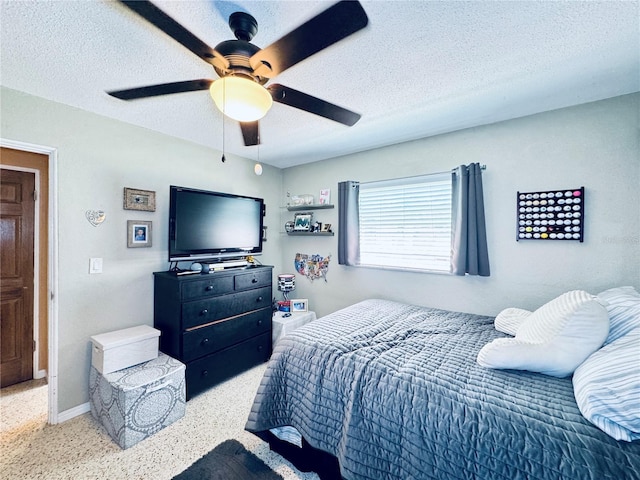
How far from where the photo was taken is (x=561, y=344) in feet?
4.16

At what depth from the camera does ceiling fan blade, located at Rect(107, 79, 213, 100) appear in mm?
1349

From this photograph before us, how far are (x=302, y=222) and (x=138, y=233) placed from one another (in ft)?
6.08

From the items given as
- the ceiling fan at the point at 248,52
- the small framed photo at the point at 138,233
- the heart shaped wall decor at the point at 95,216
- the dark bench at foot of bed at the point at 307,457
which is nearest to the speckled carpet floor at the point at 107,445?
the dark bench at foot of bed at the point at 307,457

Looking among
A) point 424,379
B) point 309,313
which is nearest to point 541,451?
point 424,379

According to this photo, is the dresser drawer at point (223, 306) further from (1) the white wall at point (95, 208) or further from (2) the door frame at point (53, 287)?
(2) the door frame at point (53, 287)

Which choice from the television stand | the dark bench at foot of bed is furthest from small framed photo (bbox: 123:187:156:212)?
the dark bench at foot of bed

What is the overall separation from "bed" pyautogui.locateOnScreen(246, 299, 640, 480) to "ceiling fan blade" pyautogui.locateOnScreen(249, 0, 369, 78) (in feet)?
4.98

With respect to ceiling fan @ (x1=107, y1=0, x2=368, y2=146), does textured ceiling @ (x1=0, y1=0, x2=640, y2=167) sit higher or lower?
higher

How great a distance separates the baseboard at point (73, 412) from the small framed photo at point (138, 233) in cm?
135

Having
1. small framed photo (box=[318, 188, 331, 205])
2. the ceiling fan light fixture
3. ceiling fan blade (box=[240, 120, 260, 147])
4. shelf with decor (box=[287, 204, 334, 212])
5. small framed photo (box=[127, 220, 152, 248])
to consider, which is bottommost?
small framed photo (box=[127, 220, 152, 248])

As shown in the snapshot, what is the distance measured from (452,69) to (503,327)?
1.76 meters

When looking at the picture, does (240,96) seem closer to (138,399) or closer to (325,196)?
(138,399)

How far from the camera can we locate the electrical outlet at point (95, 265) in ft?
7.42

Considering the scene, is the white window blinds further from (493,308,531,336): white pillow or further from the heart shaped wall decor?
the heart shaped wall decor
